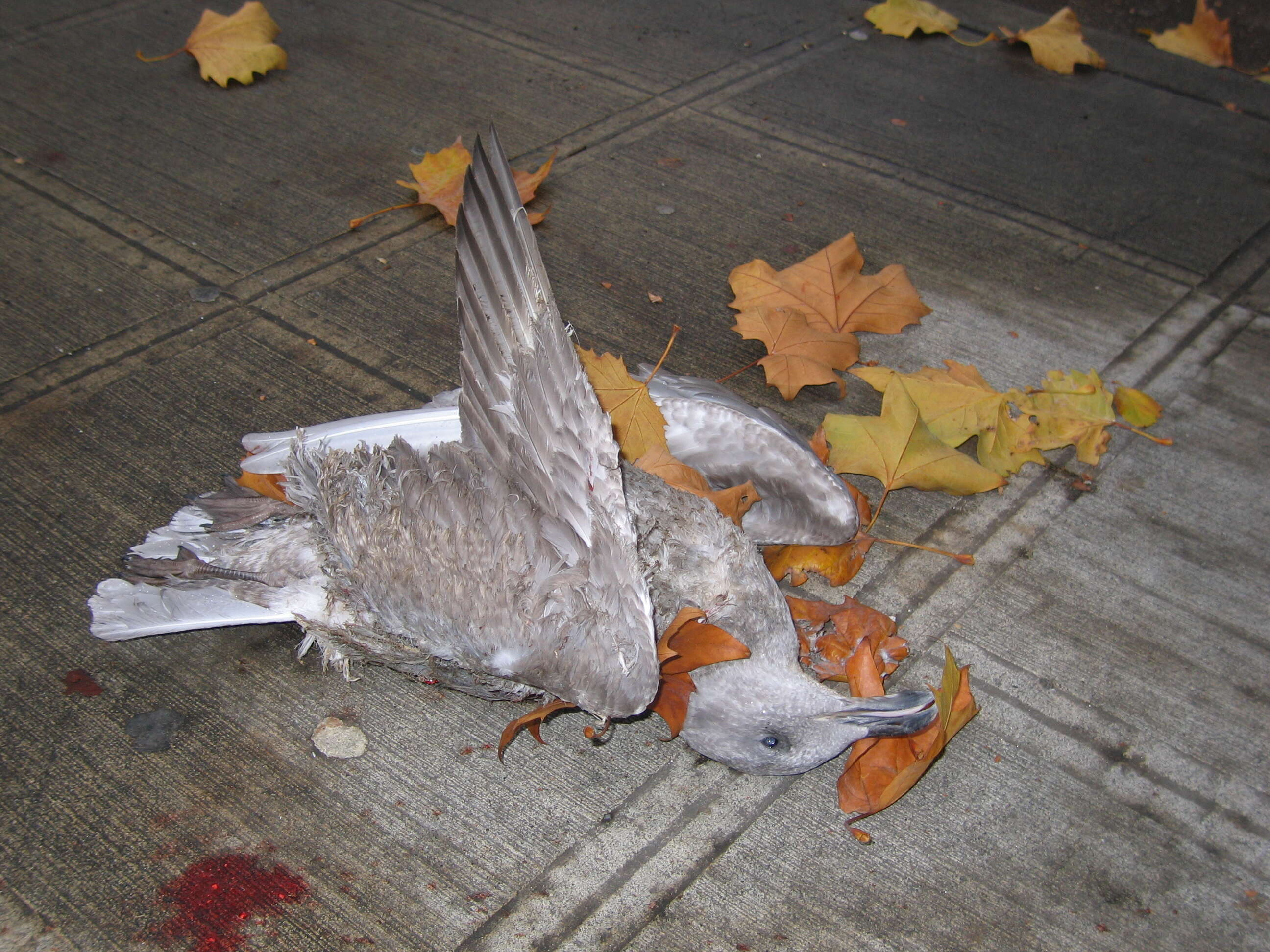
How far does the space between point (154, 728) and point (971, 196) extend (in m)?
4.22

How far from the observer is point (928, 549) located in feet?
10.7

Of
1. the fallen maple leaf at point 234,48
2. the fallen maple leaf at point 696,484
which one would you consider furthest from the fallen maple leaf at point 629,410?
the fallen maple leaf at point 234,48

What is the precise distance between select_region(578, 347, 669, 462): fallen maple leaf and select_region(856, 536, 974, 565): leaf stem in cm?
74

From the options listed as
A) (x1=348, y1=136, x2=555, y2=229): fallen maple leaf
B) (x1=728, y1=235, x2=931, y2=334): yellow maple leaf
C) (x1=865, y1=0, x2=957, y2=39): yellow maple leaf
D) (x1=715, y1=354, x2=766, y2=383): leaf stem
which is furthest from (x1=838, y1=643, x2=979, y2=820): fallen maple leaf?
(x1=865, y1=0, x2=957, y2=39): yellow maple leaf

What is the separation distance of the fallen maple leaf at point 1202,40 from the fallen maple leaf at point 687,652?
18.5 feet

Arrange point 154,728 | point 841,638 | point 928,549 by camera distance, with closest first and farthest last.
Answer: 1. point 154,728
2. point 841,638
3. point 928,549

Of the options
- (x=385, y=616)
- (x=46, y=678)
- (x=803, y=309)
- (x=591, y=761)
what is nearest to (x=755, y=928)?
(x=591, y=761)

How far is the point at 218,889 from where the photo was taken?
7.75 feet

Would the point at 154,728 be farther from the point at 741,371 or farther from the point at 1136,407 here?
the point at 1136,407

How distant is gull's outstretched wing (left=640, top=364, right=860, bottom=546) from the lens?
3.00m

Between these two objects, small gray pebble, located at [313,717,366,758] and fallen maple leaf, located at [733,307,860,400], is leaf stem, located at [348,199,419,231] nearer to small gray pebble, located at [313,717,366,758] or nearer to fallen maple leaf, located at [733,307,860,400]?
fallen maple leaf, located at [733,307,860,400]

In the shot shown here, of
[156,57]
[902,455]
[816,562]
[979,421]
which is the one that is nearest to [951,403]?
[979,421]

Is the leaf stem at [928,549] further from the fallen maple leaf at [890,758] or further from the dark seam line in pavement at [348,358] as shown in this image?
the dark seam line in pavement at [348,358]

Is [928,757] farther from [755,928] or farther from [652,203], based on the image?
[652,203]
